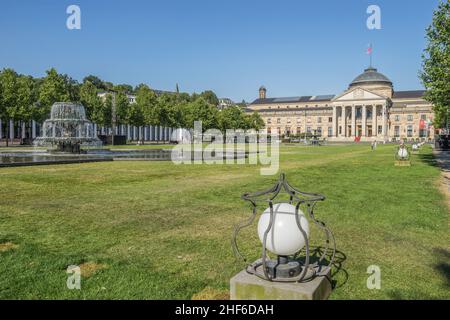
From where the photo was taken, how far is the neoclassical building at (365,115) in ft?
409

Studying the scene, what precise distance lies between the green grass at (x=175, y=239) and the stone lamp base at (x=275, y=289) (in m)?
0.60

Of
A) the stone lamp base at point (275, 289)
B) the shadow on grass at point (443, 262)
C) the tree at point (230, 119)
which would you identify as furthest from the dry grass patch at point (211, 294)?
the tree at point (230, 119)

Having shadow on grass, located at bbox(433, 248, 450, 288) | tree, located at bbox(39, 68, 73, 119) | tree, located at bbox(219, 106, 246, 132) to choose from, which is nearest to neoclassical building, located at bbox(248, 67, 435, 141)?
tree, located at bbox(219, 106, 246, 132)

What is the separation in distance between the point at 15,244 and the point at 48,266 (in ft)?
4.89

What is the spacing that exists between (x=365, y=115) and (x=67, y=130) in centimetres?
11095

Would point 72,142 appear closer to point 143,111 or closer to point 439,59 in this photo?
point 439,59

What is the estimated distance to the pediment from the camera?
4872 inches

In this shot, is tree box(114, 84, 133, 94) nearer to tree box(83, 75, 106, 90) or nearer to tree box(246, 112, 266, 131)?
tree box(83, 75, 106, 90)

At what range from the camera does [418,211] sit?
32.7 feet

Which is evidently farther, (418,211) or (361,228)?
(418,211)

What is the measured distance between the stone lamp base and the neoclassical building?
11631cm
